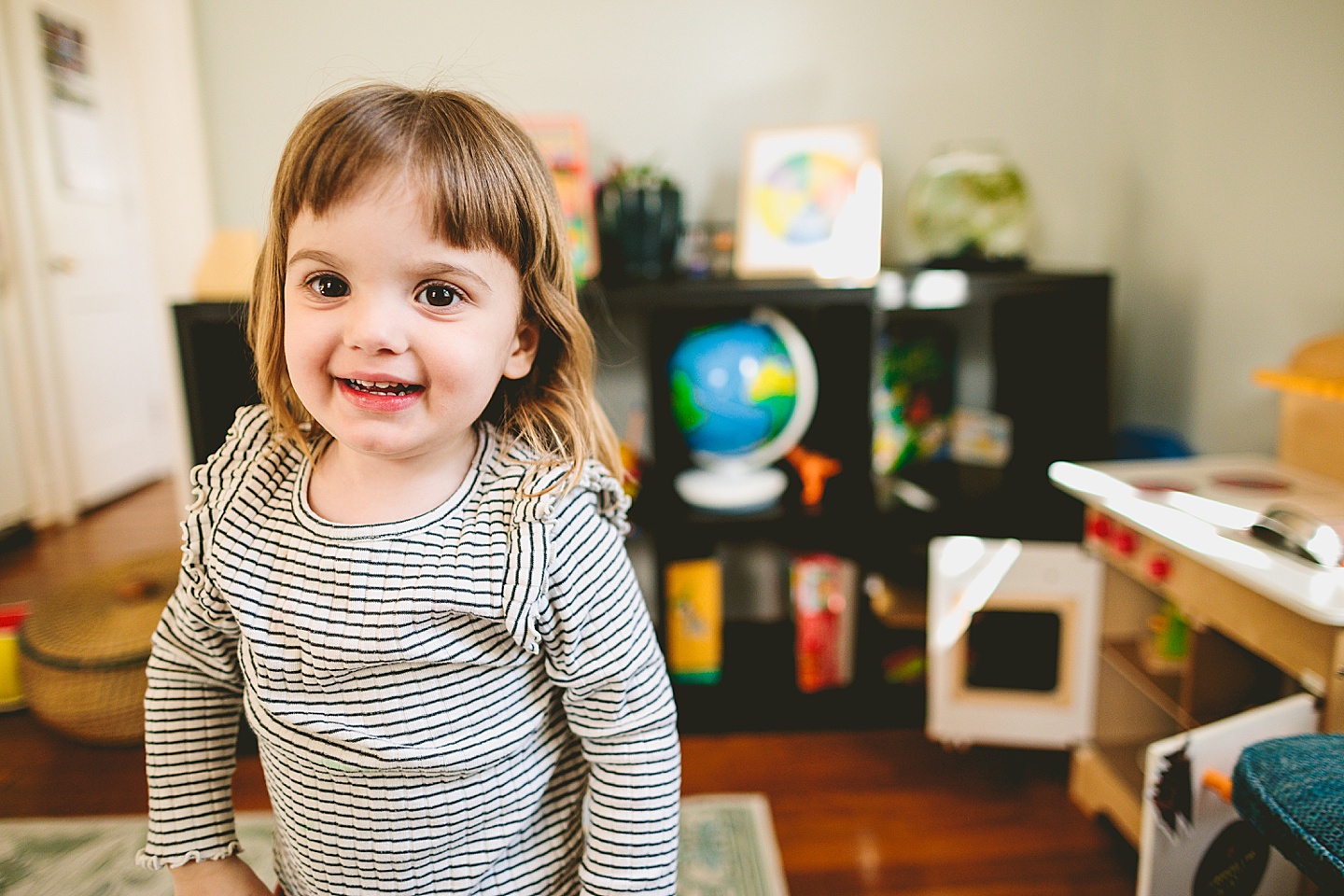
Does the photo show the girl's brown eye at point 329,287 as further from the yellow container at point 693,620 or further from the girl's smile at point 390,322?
the yellow container at point 693,620

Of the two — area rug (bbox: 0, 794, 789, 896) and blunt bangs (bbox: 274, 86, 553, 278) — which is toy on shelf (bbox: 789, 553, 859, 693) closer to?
→ area rug (bbox: 0, 794, 789, 896)

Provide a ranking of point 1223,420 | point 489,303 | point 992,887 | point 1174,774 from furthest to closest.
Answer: point 1223,420 → point 992,887 → point 1174,774 → point 489,303

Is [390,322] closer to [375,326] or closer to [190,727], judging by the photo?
[375,326]

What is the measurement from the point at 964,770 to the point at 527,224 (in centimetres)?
155

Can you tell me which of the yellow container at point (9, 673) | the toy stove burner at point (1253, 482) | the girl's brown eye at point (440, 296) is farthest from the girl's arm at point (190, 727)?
the yellow container at point (9, 673)

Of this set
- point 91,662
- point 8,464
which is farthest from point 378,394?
point 8,464

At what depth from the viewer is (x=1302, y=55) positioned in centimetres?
148

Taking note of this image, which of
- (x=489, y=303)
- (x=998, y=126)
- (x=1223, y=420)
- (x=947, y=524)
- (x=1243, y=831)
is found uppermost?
(x=998, y=126)

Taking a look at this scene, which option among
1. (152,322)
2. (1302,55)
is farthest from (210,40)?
(152,322)

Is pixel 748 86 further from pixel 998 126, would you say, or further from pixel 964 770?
pixel 964 770

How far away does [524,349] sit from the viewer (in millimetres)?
775

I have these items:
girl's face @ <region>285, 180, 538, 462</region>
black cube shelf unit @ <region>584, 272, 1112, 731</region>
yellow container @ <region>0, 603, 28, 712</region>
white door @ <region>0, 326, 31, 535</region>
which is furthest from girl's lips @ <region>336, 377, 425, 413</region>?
white door @ <region>0, 326, 31, 535</region>

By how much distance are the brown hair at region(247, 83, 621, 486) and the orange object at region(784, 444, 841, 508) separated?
3.80 ft

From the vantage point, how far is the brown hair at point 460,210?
2.10ft
